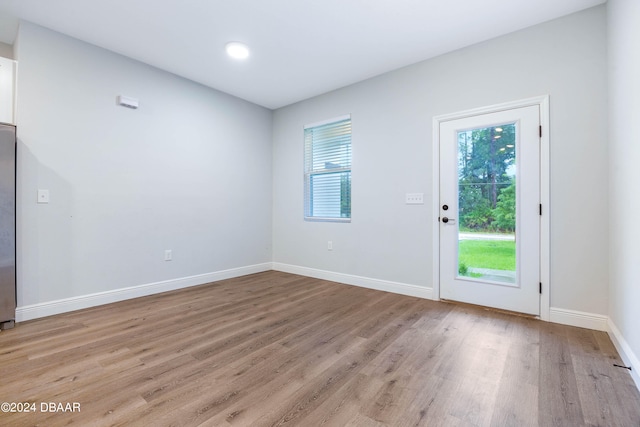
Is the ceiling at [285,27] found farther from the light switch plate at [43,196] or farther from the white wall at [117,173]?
the light switch plate at [43,196]

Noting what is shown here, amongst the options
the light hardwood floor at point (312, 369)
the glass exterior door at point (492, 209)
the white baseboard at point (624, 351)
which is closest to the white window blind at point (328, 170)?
the glass exterior door at point (492, 209)

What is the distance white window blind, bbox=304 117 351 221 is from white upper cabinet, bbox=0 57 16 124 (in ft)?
10.7

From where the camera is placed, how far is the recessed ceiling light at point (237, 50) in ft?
9.86

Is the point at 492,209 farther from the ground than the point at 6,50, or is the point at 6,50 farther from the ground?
the point at 6,50

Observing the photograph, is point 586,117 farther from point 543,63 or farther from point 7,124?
point 7,124

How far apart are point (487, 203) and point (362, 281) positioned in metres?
1.80

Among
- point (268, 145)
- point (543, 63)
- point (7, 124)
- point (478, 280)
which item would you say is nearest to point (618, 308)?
point (478, 280)

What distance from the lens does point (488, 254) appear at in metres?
2.96

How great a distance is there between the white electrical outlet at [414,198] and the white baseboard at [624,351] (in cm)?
187

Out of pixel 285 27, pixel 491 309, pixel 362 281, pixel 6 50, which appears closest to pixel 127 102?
pixel 6 50

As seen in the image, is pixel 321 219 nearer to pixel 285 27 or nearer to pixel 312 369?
pixel 285 27

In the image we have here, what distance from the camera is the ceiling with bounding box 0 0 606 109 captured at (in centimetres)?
244

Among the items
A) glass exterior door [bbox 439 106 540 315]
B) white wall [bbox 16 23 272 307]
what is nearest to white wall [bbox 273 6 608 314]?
glass exterior door [bbox 439 106 540 315]

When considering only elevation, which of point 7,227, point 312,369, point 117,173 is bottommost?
point 312,369
